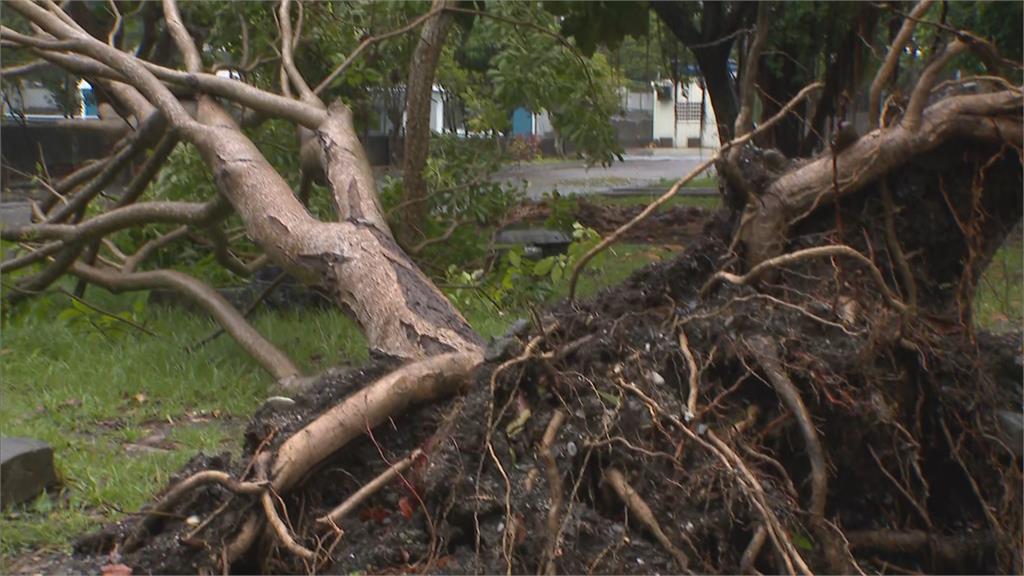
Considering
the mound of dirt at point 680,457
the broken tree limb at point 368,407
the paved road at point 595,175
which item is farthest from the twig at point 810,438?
the paved road at point 595,175

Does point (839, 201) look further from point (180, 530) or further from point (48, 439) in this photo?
point (48, 439)

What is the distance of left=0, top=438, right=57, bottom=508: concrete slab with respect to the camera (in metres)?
4.73

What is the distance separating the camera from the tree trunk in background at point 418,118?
28.8 feet

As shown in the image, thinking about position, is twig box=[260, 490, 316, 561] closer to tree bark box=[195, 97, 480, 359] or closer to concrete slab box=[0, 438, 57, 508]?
tree bark box=[195, 97, 480, 359]

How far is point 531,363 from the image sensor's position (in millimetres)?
4172

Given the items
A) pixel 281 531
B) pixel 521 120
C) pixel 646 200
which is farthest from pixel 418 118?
pixel 521 120

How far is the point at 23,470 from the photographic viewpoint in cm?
481

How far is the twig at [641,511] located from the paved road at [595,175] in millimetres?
15669

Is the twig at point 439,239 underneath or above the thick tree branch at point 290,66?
underneath

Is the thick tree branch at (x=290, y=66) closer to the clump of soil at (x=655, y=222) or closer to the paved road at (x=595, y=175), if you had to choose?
the clump of soil at (x=655, y=222)

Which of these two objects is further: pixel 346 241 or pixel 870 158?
pixel 346 241

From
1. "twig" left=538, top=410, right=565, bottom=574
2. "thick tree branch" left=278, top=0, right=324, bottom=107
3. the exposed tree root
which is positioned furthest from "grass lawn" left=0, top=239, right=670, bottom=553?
"twig" left=538, top=410, right=565, bottom=574

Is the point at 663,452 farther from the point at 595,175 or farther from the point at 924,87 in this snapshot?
the point at 595,175

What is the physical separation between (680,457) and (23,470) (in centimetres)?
257
